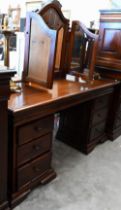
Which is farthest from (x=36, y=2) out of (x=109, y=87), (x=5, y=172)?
(x=5, y=172)

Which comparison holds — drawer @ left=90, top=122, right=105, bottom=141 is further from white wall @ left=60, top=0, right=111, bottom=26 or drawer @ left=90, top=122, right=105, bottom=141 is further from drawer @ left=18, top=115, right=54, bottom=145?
white wall @ left=60, top=0, right=111, bottom=26

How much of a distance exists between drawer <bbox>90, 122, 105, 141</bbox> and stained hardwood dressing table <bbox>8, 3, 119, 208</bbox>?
1.27 feet

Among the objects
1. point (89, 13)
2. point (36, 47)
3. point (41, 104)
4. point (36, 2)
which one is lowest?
point (41, 104)

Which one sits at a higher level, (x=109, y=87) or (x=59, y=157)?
(x=109, y=87)

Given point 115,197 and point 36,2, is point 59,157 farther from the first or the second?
point 36,2

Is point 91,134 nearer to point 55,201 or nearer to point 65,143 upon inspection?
point 65,143

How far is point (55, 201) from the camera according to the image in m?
1.61

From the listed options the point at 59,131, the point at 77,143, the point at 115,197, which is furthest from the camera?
the point at 59,131

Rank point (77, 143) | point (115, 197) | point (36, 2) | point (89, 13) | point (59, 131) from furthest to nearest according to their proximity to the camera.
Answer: point (36, 2) < point (89, 13) < point (59, 131) < point (77, 143) < point (115, 197)

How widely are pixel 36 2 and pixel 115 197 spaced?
3.78 metres

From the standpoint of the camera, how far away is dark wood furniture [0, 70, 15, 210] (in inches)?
44.2

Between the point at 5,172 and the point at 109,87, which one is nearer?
the point at 5,172

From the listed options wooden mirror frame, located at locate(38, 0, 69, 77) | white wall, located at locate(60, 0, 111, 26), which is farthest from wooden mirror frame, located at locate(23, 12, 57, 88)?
white wall, located at locate(60, 0, 111, 26)

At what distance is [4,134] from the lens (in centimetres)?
125
